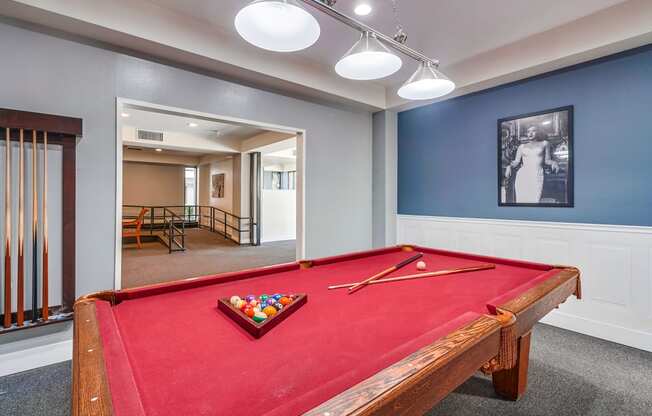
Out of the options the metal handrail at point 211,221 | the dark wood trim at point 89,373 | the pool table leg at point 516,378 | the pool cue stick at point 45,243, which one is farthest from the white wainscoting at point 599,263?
the metal handrail at point 211,221

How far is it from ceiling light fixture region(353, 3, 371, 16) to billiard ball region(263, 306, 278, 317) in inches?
90.5

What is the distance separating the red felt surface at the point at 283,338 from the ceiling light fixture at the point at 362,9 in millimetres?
2026

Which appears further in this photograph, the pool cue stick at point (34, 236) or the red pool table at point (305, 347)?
the pool cue stick at point (34, 236)

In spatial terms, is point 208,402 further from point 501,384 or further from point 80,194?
point 80,194

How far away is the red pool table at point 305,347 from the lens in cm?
74

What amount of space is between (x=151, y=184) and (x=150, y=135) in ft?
16.1

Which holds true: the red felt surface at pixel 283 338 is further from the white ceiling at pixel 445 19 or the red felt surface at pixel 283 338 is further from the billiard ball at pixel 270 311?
the white ceiling at pixel 445 19

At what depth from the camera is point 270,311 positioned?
1261mm

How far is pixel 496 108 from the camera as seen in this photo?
137 inches

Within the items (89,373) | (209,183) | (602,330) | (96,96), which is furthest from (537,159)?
(209,183)

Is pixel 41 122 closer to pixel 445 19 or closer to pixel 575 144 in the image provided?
pixel 445 19

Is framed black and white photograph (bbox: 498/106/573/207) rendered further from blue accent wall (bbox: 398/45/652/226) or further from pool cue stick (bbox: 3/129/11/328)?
pool cue stick (bbox: 3/129/11/328)

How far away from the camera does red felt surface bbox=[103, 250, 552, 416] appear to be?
78cm


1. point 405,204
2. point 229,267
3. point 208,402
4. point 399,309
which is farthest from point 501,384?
point 229,267
